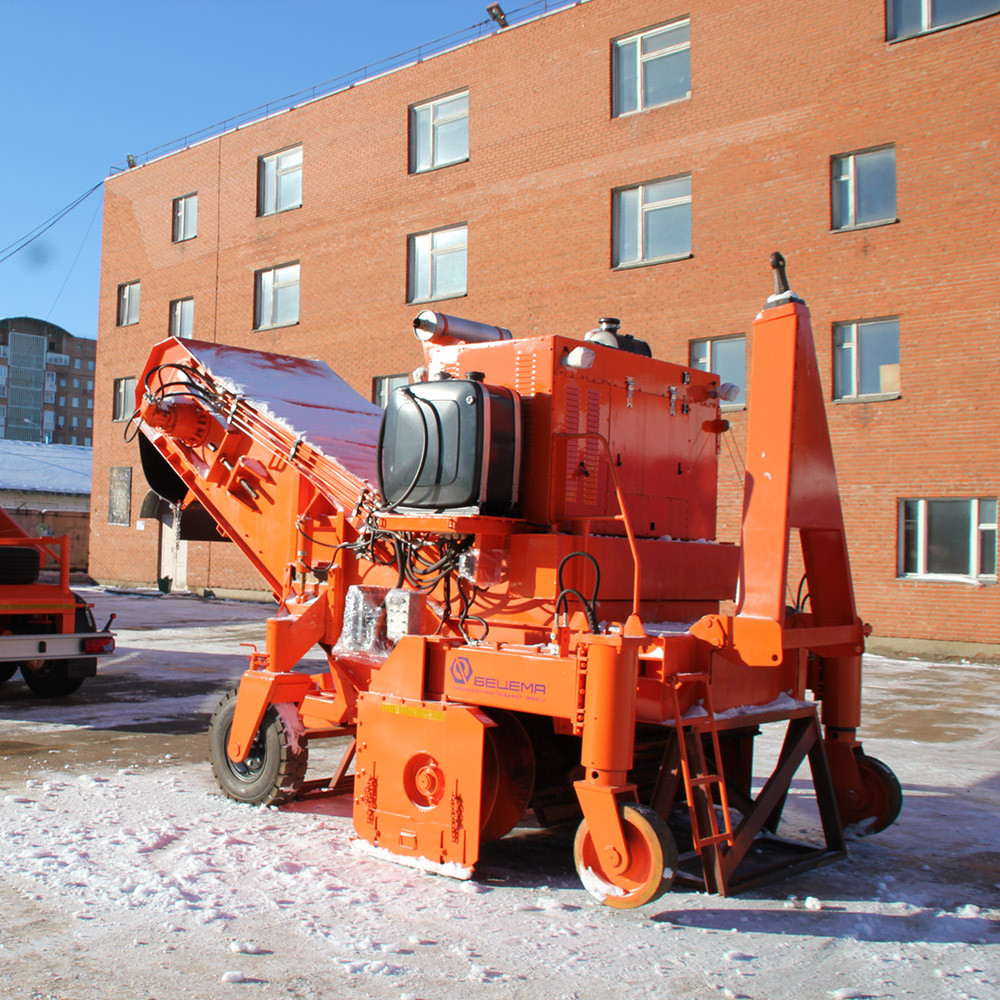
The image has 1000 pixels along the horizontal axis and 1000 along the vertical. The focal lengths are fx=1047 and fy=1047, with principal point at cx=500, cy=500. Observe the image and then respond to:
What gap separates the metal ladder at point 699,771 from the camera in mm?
4906

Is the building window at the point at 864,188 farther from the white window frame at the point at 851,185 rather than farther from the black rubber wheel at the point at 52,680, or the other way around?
the black rubber wheel at the point at 52,680

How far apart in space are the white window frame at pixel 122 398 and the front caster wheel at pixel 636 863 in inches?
1178

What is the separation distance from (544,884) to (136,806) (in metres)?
2.78

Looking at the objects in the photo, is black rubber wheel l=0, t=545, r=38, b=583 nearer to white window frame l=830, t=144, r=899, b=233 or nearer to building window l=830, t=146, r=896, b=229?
white window frame l=830, t=144, r=899, b=233

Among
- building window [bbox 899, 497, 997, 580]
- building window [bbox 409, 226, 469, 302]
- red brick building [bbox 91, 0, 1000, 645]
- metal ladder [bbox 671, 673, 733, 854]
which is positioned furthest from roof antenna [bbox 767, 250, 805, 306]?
building window [bbox 409, 226, 469, 302]

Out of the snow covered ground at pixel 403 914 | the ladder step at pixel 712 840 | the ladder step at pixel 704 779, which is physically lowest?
the snow covered ground at pixel 403 914

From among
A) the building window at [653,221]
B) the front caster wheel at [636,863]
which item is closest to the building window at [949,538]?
the building window at [653,221]

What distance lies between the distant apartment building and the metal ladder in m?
127

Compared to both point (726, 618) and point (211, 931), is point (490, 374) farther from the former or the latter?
point (211, 931)

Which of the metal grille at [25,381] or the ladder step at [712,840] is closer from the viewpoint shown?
the ladder step at [712,840]

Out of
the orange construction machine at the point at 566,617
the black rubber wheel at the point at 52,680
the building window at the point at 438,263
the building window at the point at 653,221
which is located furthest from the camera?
the building window at the point at 438,263

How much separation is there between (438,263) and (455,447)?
19.1 m

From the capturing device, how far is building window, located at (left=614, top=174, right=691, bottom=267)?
19.9 meters

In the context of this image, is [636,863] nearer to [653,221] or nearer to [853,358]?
[853,358]
